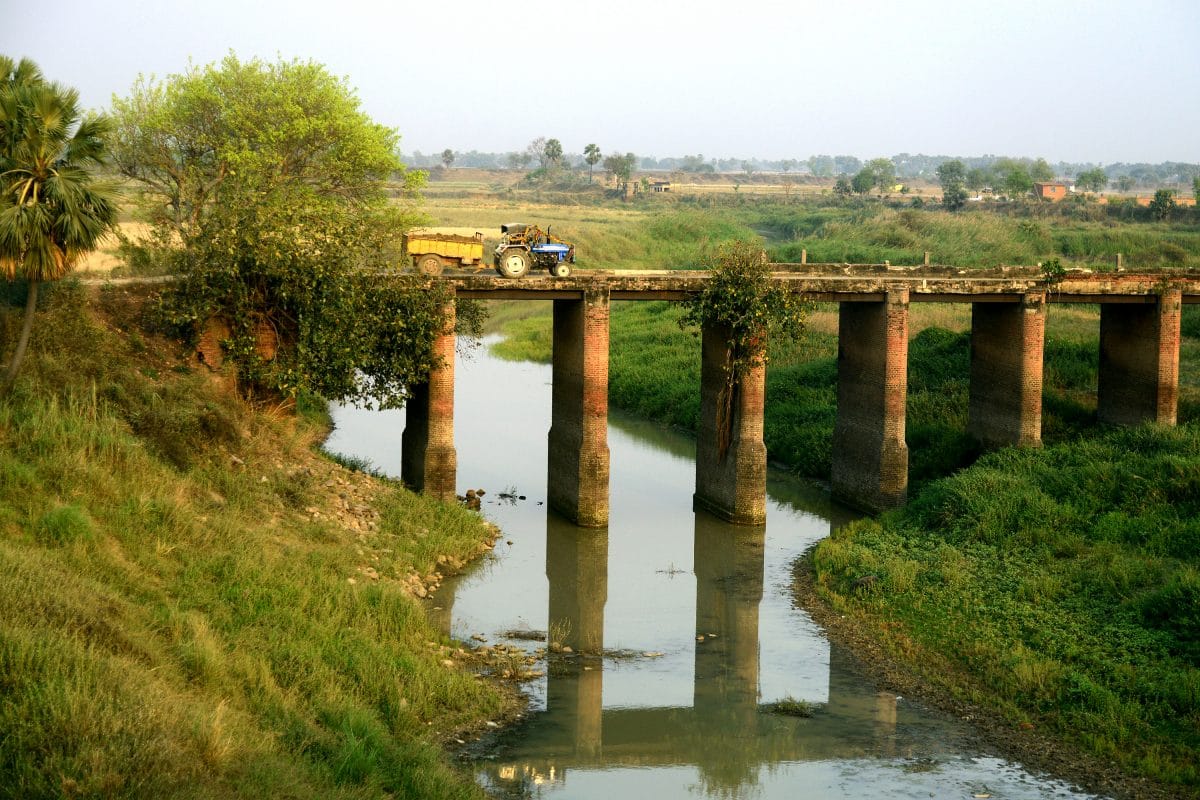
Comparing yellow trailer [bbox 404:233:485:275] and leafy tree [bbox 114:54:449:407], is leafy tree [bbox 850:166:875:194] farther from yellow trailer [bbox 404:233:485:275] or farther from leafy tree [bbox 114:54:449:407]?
yellow trailer [bbox 404:233:485:275]

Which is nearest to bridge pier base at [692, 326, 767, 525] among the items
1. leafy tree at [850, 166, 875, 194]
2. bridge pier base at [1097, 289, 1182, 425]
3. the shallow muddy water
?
the shallow muddy water

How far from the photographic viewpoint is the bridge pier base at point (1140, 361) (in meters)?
32.0

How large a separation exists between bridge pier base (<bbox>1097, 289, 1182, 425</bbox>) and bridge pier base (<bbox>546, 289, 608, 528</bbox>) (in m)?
12.9

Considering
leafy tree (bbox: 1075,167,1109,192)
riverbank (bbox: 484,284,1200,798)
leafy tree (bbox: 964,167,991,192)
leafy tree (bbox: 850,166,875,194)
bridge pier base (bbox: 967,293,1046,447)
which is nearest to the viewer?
riverbank (bbox: 484,284,1200,798)

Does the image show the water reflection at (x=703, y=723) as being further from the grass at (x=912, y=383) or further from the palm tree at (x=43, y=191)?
the grass at (x=912, y=383)

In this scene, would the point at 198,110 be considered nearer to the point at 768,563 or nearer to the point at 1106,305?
the point at 768,563

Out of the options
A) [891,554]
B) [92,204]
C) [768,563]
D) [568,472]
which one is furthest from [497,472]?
[92,204]

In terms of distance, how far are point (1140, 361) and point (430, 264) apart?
17.2m

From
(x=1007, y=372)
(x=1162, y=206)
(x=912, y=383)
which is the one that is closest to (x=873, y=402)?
(x=1007, y=372)

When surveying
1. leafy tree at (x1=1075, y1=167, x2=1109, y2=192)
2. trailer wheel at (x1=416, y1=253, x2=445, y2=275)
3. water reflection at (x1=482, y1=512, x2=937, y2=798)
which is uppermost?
leafy tree at (x1=1075, y1=167, x2=1109, y2=192)

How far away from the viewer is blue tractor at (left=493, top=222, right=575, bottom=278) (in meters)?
29.2

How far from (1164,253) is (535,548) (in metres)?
49.2

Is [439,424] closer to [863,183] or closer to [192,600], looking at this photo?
[192,600]

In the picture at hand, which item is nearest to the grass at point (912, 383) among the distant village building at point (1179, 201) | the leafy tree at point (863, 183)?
the distant village building at point (1179, 201)
